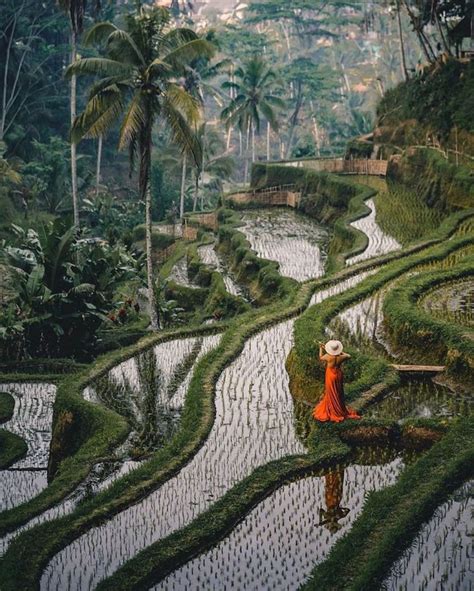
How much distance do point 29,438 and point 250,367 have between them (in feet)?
13.4

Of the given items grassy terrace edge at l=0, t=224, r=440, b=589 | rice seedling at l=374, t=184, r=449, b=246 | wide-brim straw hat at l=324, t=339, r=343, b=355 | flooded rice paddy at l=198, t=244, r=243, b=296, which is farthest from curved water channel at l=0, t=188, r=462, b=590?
rice seedling at l=374, t=184, r=449, b=246

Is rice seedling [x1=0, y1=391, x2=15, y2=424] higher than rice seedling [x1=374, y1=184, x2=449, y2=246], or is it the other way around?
rice seedling [x1=374, y1=184, x2=449, y2=246]

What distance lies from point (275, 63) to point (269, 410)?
69.4 meters

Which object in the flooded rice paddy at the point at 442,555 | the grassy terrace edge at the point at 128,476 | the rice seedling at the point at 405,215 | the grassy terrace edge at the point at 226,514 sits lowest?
the grassy terrace edge at the point at 128,476

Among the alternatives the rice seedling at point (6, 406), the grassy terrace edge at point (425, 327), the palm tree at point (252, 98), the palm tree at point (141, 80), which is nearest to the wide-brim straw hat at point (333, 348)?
the grassy terrace edge at point (425, 327)

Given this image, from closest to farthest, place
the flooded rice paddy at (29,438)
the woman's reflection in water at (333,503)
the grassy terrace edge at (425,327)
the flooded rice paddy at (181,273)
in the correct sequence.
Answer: the woman's reflection in water at (333,503) < the flooded rice paddy at (29,438) < the grassy terrace edge at (425,327) < the flooded rice paddy at (181,273)

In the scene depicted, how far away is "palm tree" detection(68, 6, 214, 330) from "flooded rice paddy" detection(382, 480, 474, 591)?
39.2 ft

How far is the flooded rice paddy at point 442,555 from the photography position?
8.90 metres

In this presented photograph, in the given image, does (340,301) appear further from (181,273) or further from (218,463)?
(181,273)

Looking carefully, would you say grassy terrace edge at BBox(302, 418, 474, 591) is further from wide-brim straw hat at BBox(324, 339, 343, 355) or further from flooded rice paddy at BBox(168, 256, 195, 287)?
flooded rice paddy at BBox(168, 256, 195, 287)

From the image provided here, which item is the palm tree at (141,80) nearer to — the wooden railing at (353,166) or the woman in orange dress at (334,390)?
the woman in orange dress at (334,390)

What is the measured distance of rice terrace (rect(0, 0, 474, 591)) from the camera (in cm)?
1009

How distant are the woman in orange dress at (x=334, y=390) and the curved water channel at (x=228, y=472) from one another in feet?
1.89

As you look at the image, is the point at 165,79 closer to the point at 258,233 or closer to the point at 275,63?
the point at 258,233
